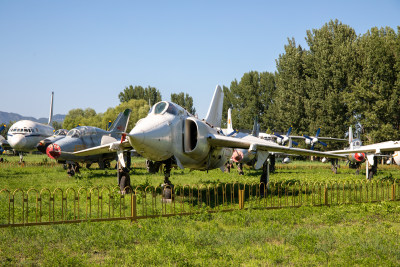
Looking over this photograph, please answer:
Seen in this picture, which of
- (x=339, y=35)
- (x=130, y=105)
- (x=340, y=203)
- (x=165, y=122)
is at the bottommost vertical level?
(x=340, y=203)

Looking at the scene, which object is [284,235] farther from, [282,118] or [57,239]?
[282,118]

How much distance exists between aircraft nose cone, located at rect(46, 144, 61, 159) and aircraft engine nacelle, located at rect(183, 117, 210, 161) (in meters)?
10.2

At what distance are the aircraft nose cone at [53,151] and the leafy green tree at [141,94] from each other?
56.3 m

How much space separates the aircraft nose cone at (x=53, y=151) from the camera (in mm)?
20812

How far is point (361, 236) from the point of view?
8891 mm

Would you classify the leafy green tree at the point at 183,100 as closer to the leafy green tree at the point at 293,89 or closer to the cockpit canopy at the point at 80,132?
the leafy green tree at the point at 293,89

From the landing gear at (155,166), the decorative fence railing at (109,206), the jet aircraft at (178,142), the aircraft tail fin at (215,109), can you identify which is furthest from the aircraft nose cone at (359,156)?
the landing gear at (155,166)

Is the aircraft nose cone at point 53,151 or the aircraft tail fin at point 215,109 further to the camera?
the aircraft nose cone at point 53,151

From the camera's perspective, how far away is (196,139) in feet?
47.3

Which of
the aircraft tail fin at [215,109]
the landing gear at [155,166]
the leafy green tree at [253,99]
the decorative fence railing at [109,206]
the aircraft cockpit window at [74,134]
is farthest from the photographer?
the leafy green tree at [253,99]

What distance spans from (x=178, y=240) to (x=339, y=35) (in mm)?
51076

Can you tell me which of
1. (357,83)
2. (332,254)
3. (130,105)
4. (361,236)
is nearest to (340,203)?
(361,236)

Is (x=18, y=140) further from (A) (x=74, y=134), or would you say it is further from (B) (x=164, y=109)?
(B) (x=164, y=109)

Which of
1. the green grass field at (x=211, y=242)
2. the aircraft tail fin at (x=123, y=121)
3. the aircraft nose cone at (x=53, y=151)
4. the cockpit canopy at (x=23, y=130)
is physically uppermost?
the aircraft tail fin at (x=123, y=121)
